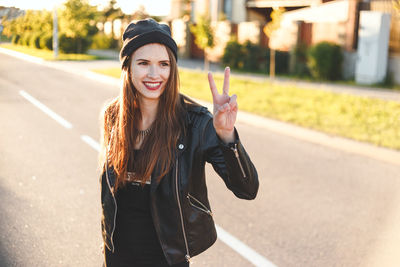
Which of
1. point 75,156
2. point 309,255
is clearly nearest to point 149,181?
point 309,255

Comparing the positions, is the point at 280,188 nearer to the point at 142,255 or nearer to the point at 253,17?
the point at 142,255

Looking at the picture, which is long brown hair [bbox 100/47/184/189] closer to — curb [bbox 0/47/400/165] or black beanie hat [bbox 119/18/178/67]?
black beanie hat [bbox 119/18/178/67]

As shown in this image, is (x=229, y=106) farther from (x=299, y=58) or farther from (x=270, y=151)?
(x=299, y=58)

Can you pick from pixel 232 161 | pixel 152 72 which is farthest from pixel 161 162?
pixel 152 72

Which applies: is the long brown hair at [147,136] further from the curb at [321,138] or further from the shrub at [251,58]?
the shrub at [251,58]

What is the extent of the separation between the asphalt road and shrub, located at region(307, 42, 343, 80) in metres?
9.50

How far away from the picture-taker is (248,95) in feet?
45.0

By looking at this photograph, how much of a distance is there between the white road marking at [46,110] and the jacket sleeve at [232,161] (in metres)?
7.67

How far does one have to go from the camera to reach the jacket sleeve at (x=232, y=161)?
6.82 feet

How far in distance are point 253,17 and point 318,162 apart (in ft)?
77.1

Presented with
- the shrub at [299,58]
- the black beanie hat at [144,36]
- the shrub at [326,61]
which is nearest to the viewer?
the black beanie hat at [144,36]

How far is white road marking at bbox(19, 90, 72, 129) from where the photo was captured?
385 inches

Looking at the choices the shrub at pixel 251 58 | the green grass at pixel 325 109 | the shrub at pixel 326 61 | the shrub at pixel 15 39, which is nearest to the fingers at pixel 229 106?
the shrub at pixel 15 39

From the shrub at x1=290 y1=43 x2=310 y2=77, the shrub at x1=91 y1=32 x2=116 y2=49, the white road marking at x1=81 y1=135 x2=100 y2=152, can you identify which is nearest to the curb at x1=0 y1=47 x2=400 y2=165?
the white road marking at x1=81 y1=135 x2=100 y2=152
